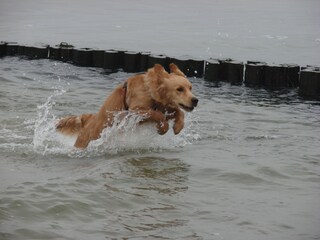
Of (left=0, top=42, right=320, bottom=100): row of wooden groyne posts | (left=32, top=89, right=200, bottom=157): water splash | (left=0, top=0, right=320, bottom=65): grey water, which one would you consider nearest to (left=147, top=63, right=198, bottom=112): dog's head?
(left=32, top=89, right=200, bottom=157): water splash

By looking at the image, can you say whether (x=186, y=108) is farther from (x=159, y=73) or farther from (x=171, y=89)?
(x=159, y=73)

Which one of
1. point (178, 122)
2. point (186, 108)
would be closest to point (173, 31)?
point (178, 122)

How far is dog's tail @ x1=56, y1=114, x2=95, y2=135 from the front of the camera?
10.6m

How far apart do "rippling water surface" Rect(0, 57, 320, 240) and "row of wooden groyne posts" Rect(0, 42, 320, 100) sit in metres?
2.17

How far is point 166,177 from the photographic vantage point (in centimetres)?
920

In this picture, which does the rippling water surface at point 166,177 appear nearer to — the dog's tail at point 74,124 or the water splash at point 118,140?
the water splash at point 118,140

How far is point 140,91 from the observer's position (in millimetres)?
9828

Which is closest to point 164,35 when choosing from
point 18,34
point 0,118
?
point 18,34

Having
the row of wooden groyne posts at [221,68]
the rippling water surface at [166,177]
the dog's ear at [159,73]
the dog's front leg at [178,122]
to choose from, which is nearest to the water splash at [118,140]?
the rippling water surface at [166,177]

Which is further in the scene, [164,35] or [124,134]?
[164,35]

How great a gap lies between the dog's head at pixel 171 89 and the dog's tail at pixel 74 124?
53.4 inches

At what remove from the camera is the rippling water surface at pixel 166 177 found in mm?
7211

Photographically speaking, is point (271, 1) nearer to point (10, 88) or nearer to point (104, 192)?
point (10, 88)

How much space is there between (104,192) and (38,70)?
12447 mm
